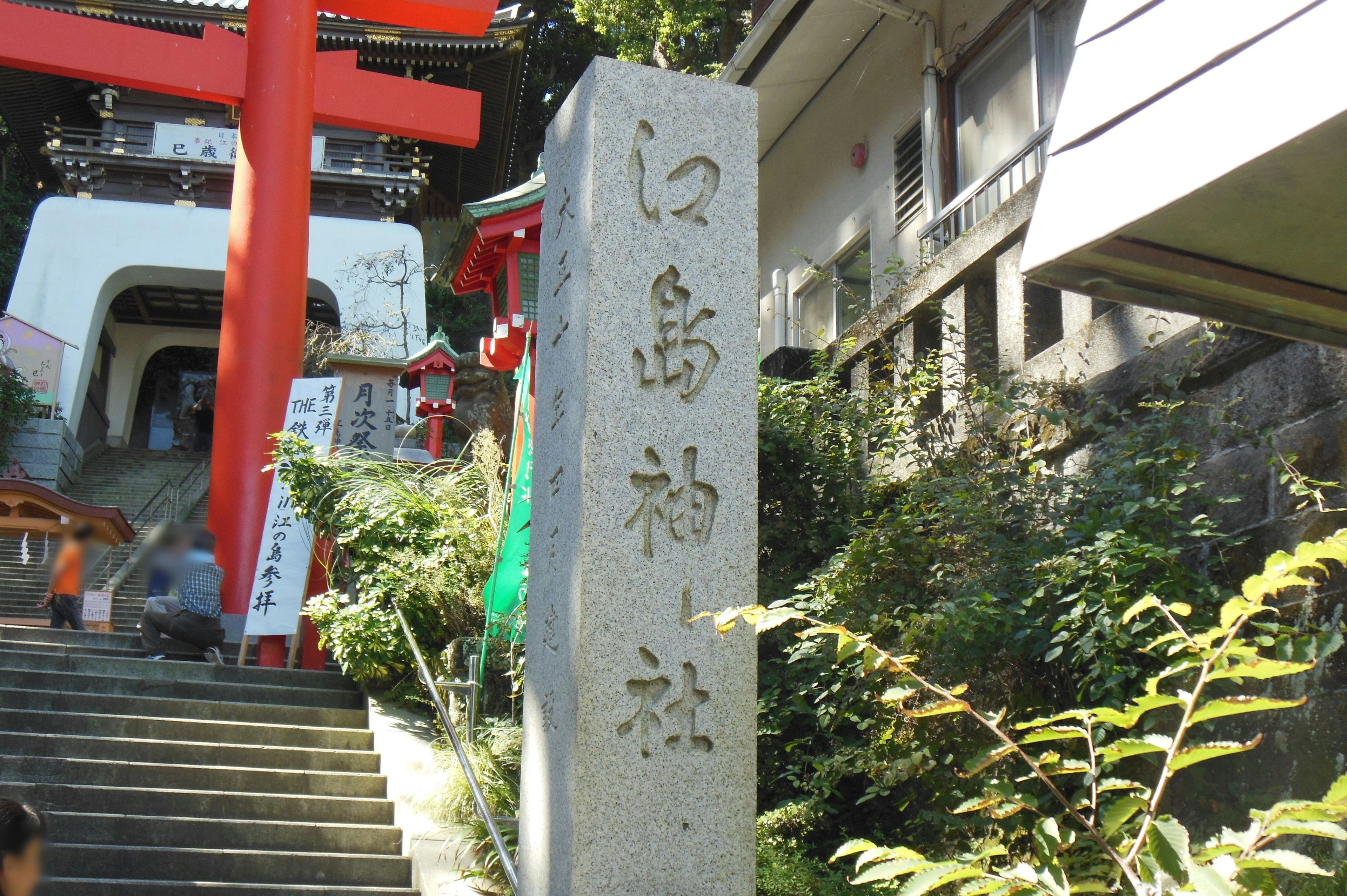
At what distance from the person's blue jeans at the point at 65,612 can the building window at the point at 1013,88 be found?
797 cm

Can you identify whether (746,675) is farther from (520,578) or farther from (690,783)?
(520,578)

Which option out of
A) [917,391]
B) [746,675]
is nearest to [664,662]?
[746,675]

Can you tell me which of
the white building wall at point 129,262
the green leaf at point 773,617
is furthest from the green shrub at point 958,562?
the white building wall at point 129,262

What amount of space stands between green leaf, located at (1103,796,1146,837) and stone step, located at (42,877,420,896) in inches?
148

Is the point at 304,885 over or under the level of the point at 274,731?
under

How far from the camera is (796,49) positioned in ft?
34.6

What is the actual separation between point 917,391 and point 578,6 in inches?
476

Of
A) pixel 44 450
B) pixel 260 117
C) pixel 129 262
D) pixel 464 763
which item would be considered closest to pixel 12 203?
pixel 129 262

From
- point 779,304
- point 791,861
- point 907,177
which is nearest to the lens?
point 791,861

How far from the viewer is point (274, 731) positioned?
248 inches

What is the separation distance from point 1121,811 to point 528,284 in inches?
307

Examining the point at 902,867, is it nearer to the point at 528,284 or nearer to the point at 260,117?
the point at 528,284

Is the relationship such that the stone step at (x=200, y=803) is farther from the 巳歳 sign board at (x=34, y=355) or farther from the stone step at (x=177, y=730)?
the 巳歳 sign board at (x=34, y=355)

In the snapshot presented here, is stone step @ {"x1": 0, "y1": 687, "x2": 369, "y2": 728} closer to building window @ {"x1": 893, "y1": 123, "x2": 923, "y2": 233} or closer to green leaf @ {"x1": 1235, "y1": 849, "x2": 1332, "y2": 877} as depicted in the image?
green leaf @ {"x1": 1235, "y1": 849, "x2": 1332, "y2": 877}
